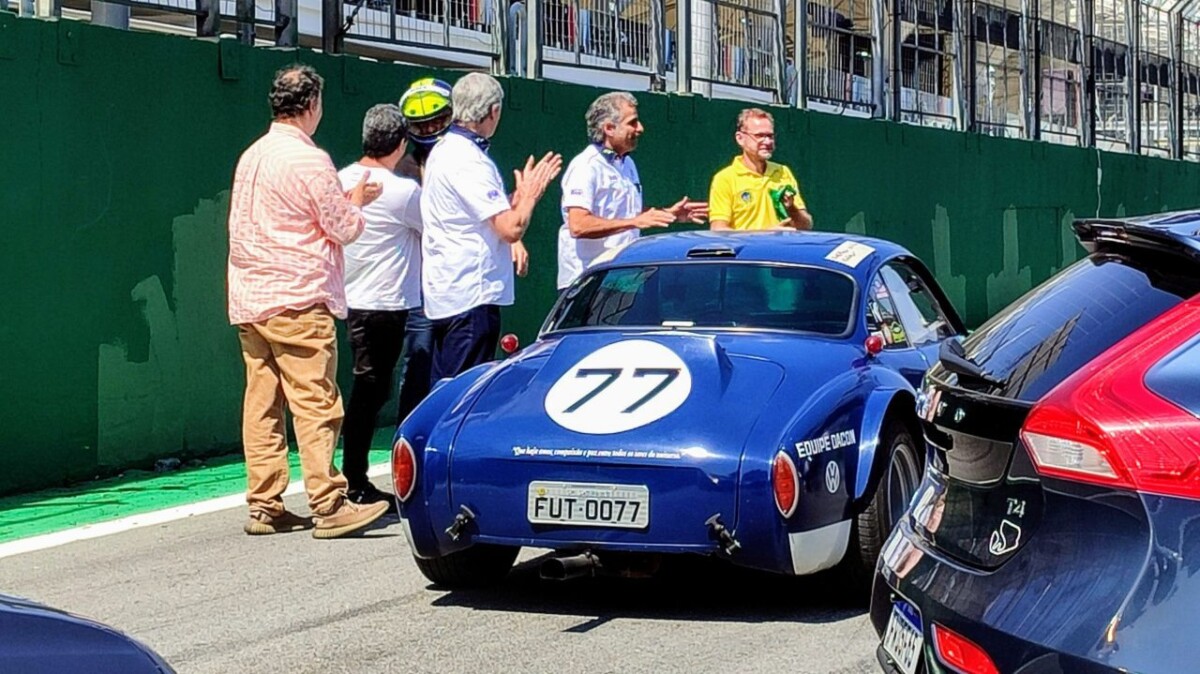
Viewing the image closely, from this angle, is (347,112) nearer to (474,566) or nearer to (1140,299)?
(474,566)

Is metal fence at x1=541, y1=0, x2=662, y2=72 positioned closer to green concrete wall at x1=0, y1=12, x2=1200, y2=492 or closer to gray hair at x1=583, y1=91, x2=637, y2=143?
green concrete wall at x1=0, y1=12, x2=1200, y2=492

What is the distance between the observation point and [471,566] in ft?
22.7

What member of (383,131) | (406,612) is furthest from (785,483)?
(383,131)

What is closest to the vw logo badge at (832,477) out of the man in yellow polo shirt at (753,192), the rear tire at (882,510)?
the rear tire at (882,510)

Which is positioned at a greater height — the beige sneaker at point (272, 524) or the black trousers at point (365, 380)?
the black trousers at point (365, 380)

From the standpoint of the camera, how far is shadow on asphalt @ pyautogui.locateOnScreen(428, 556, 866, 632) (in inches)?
259

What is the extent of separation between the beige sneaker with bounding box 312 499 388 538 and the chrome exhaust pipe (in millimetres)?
1204

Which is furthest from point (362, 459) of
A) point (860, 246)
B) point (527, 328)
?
point (527, 328)

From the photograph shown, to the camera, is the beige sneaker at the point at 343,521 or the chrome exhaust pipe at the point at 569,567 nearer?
the chrome exhaust pipe at the point at 569,567

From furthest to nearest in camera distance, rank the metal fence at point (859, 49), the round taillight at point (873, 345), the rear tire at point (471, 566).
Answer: the metal fence at point (859, 49) → the round taillight at point (873, 345) → the rear tire at point (471, 566)

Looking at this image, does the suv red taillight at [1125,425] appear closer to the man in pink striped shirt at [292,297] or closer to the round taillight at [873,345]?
the round taillight at [873,345]

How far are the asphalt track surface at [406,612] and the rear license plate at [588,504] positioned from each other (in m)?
0.41

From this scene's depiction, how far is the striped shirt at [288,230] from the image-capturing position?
8023mm

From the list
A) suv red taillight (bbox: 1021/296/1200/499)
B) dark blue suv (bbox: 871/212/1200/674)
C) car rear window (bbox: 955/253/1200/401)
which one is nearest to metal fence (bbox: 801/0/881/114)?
car rear window (bbox: 955/253/1200/401)
